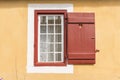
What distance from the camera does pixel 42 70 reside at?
1182 cm

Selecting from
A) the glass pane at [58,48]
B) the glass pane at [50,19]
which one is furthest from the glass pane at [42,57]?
the glass pane at [50,19]

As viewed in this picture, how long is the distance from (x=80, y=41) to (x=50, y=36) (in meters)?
0.82

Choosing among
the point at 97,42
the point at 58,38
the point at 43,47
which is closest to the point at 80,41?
the point at 97,42

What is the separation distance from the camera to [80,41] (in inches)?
463

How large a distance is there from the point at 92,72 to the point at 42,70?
1273 millimetres

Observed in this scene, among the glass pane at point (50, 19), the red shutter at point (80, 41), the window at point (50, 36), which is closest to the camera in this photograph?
the red shutter at point (80, 41)

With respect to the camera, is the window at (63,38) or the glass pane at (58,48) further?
the glass pane at (58,48)

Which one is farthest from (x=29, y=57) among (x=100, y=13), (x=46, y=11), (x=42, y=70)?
(x=100, y=13)

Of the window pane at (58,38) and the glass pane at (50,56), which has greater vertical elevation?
the window pane at (58,38)

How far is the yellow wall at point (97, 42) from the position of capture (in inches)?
464

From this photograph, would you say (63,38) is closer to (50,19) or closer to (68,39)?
(68,39)

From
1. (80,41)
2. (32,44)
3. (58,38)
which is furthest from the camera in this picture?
Result: (58,38)

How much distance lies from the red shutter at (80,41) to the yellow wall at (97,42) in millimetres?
159

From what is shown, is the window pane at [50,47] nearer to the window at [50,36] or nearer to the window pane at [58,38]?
the window at [50,36]
